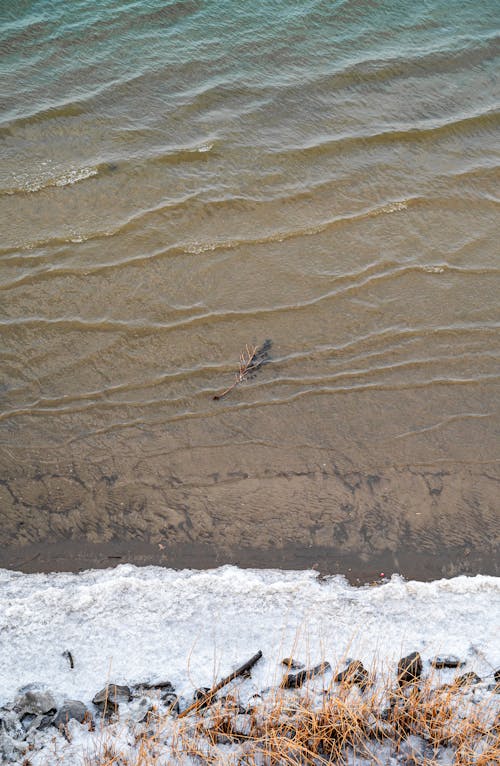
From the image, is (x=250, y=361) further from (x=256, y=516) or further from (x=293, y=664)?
(x=293, y=664)

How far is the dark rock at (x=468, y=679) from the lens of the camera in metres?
3.33

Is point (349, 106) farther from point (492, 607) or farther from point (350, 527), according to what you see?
point (492, 607)

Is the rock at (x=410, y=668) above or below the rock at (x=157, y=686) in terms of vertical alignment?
below

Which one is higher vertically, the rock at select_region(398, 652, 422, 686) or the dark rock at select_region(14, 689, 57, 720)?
the dark rock at select_region(14, 689, 57, 720)

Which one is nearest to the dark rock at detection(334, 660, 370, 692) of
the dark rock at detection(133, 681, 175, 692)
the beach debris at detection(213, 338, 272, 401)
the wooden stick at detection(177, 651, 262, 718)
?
the wooden stick at detection(177, 651, 262, 718)

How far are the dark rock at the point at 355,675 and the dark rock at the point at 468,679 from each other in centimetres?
41

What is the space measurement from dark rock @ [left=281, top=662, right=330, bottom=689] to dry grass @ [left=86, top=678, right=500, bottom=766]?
0.10m

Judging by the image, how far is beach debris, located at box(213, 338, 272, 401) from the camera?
495 cm

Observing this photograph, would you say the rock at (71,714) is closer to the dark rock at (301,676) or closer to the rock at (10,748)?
the rock at (10,748)

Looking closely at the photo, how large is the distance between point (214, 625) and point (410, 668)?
3.22 ft

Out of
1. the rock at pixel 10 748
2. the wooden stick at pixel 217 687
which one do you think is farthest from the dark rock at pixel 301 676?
the rock at pixel 10 748

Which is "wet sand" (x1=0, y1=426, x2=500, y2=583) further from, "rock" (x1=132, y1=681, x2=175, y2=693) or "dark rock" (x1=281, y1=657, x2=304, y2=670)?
"rock" (x1=132, y1=681, x2=175, y2=693)

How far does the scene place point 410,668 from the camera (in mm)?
3410

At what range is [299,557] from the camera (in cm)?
408
